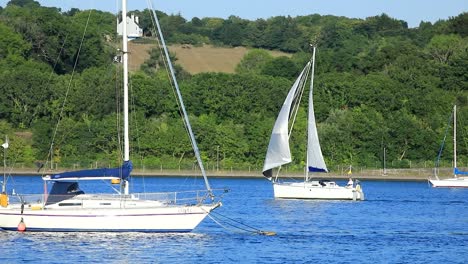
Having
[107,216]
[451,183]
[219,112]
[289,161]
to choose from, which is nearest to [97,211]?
[107,216]

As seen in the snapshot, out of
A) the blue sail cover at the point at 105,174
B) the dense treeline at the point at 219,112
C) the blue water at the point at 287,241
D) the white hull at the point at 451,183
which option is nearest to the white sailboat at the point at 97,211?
the blue sail cover at the point at 105,174

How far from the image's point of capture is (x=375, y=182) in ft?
422

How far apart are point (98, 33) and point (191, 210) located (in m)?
131

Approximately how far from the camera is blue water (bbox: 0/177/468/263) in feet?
171

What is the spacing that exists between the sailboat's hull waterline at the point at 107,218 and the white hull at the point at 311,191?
30.4 metres

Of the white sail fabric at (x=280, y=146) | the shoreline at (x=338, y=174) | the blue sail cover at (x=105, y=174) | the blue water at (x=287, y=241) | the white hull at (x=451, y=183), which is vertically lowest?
the blue water at (x=287, y=241)

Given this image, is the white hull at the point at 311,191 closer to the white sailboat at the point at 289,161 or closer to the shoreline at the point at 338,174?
the white sailboat at the point at 289,161

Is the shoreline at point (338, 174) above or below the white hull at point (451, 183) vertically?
above

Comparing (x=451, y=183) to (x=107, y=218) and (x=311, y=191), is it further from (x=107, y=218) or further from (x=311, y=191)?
(x=107, y=218)

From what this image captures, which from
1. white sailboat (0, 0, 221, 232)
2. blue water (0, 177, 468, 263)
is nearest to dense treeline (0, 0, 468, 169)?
blue water (0, 177, 468, 263)

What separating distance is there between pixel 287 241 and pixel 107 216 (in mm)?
8244

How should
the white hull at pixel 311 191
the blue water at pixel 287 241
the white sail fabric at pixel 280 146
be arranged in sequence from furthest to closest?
the white sail fabric at pixel 280 146 → the white hull at pixel 311 191 → the blue water at pixel 287 241

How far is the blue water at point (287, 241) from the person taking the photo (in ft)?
171

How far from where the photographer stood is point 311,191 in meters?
86.0
